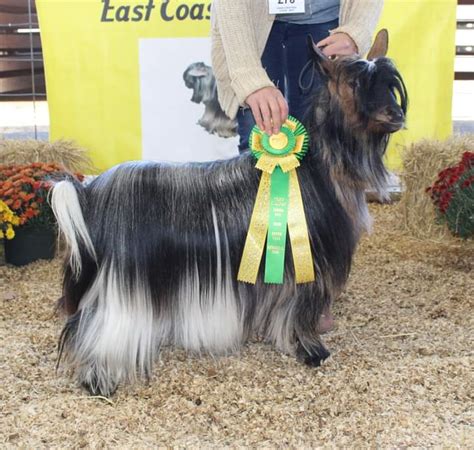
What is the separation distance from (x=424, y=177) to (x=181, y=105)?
2.04 metres

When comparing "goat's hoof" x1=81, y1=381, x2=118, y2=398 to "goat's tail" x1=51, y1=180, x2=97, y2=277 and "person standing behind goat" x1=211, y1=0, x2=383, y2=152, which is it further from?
"person standing behind goat" x1=211, y1=0, x2=383, y2=152

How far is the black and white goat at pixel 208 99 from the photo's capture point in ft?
18.8

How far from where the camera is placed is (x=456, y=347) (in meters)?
3.35

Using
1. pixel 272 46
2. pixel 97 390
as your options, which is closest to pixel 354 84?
pixel 272 46

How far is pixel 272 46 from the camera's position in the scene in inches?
136

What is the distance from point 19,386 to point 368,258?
2.65 meters

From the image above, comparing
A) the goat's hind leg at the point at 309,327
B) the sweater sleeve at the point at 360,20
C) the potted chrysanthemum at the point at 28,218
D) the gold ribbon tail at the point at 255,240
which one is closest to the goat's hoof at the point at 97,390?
the gold ribbon tail at the point at 255,240

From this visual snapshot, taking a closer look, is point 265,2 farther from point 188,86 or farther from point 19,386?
point 188,86

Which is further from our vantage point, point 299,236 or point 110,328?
point 299,236

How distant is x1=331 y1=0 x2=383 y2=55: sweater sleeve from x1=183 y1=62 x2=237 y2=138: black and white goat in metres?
2.59

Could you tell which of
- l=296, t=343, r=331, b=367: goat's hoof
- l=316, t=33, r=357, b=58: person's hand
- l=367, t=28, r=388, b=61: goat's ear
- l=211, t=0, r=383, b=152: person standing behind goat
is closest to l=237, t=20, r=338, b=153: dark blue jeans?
l=211, t=0, r=383, b=152: person standing behind goat

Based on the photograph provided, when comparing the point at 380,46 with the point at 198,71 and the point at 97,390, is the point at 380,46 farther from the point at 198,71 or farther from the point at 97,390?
the point at 198,71

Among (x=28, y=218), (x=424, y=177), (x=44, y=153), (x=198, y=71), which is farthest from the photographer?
(x=198, y=71)

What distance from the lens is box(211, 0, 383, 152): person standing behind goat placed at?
2.83 m
